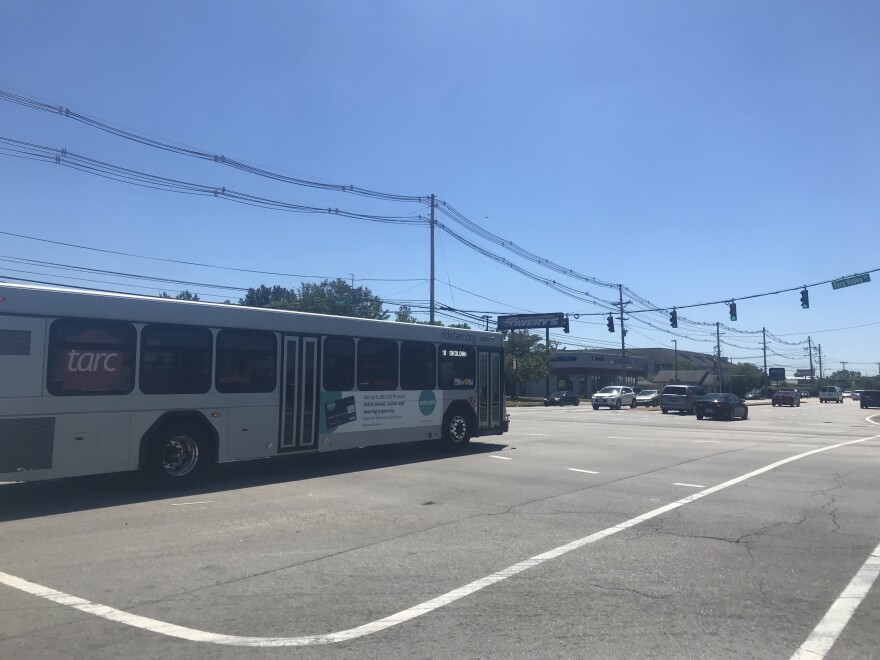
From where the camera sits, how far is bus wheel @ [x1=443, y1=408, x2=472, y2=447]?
1577 centimetres

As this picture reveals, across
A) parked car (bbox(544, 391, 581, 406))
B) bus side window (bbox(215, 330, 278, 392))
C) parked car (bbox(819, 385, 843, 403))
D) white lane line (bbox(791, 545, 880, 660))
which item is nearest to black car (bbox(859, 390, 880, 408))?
parked car (bbox(819, 385, 843, 403))

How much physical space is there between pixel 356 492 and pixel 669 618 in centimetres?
642

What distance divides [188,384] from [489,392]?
8216mm

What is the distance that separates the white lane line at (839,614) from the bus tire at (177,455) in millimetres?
9074

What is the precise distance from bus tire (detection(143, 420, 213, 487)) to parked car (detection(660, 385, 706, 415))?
112ft

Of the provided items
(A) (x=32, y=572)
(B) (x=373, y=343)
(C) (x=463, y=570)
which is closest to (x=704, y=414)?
(B) (x=373, y=343)

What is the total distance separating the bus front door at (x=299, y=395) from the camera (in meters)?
12.2

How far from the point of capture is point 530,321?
58.3m

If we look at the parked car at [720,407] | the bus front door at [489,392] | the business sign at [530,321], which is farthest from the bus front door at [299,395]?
the business sign at [530,321]

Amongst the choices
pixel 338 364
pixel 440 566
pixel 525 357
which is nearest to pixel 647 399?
pixel 525 357

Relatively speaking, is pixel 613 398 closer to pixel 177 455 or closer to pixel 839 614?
pixel 177 455

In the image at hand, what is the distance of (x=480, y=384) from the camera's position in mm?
16688

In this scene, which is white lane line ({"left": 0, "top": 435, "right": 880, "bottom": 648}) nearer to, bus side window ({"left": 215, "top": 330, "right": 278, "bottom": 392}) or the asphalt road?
the asphalt road

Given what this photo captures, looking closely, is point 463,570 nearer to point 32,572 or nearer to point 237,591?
point 237,591
